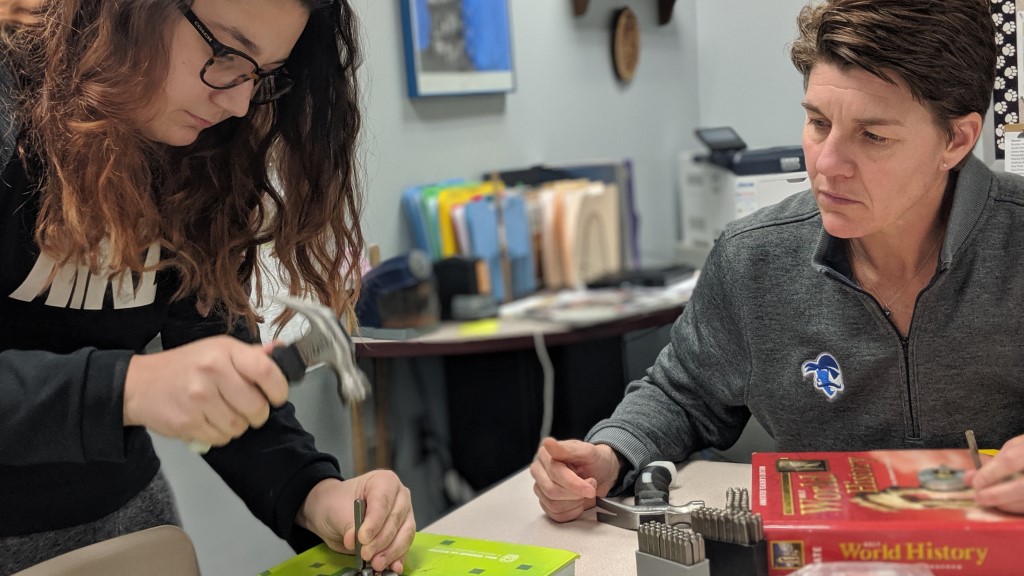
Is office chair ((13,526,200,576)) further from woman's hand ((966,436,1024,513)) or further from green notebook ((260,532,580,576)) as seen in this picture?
woman's hand ((966,436,1024,513))

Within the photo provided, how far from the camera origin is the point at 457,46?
11.1ft

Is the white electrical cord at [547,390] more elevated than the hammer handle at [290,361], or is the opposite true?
the hammer handle at [290,361]

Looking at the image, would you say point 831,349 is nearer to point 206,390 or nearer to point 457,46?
point 206,390

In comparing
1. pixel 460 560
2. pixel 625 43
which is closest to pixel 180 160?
pixel 460 560

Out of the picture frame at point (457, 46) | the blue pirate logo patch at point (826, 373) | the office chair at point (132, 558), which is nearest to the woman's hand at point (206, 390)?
→ the office chair at point (132, 558)

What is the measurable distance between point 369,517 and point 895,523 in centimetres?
55

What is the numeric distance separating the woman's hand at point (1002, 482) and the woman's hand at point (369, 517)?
23.4 inches

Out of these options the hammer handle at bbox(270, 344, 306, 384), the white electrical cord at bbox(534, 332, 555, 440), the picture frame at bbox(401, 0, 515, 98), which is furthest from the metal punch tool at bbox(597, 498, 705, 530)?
the picture frame at bbox(401, 0, 515, 98)

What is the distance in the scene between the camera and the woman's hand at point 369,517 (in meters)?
1.10

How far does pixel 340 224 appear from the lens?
137 cm

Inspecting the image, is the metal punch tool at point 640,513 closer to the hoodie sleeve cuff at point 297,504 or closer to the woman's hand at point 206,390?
the hoodie sleeve cuff at point 297,504

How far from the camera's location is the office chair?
3.30 ft

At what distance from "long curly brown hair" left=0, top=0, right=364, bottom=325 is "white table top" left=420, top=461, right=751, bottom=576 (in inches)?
13.2

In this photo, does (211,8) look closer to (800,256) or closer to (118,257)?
(118,257)
